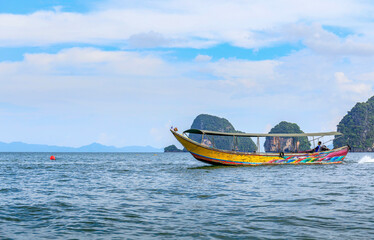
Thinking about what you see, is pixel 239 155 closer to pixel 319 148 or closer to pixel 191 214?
pixel 319 148

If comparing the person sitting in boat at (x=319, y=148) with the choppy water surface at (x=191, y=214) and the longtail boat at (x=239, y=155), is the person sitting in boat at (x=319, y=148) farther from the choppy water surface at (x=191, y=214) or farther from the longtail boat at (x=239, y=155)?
the choppy water surface at (x=191, y=214)

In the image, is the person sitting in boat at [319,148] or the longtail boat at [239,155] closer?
the longtail boat at [239,155]

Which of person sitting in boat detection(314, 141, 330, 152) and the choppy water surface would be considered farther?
person sitting in boat detection(314, 141, 330, 152)

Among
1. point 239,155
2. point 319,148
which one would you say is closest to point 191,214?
point 239,155

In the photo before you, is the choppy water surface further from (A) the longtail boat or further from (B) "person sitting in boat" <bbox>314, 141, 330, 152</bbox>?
(B) "person sitting in boat" <bbox>314, 141, 330, 152</bbox>

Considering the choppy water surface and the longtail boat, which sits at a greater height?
the longtail boat

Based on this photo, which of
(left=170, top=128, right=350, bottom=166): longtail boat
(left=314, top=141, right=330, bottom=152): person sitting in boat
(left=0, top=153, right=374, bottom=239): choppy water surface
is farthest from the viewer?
(left=314, top=141, right=330, bottom=152): person sitting in boat

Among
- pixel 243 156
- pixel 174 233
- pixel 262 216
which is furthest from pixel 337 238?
pixel 243 156

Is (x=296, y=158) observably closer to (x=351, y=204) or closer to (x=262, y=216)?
(x=351, y=204)

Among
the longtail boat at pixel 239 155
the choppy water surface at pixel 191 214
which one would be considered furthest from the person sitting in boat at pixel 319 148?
the choppy water surface at pixel 191 214

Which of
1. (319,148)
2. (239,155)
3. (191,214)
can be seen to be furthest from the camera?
(319,148)

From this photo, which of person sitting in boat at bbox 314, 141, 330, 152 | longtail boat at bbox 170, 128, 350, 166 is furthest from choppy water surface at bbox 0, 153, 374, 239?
person sitting in boat at bbox 314, 141, 330, 152

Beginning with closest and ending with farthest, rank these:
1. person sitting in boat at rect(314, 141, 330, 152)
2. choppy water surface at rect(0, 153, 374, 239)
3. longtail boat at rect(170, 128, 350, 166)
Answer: choppy water surface at rect(0, 153, 374, 239), longtail boat at rect(170, 128, 350, 166), person sitting in boat at rect(314, 141, 330, 152)

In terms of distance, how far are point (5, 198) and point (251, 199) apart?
394 inches
